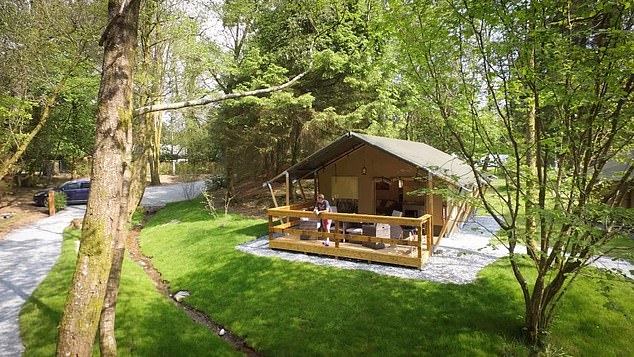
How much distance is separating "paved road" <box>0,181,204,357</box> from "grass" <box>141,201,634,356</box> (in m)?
3.14

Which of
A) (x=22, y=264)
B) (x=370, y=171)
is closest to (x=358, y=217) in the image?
(x=370, y=171)

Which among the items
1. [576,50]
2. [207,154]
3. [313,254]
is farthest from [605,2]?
[207,154]

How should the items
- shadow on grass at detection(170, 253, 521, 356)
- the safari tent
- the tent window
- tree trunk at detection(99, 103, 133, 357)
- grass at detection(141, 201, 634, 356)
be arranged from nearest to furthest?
tree trunk at detection(99, 103, 133, 357) → grass at detection(141, 201, 634, 356) → shadow on grass at detection(170, 253, 521, 356) → the safari tent → the tent window

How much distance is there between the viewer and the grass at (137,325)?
5938 millimetres

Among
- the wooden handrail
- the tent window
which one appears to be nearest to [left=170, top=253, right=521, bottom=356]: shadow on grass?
the wooden handrail

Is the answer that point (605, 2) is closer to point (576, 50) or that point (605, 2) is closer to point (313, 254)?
point (576, 50)

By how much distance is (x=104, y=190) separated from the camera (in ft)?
10.0

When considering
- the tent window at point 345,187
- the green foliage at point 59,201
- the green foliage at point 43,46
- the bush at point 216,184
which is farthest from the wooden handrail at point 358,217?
the green foliage at point 59,201

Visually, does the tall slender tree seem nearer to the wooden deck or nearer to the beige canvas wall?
the wooden deck

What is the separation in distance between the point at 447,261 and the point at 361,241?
7.95 feet

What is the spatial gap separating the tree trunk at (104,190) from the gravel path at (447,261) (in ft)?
20.7

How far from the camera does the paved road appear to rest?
20.9 ft

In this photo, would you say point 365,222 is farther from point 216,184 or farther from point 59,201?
point 59,201

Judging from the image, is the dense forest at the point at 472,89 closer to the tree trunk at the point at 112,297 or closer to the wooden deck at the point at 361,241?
the tree trunk at the point at 112,297
